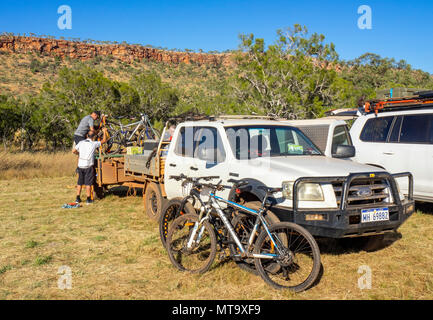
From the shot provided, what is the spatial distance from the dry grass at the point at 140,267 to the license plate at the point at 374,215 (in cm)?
71

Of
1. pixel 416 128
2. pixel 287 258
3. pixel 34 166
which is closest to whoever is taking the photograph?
pixel 287 258

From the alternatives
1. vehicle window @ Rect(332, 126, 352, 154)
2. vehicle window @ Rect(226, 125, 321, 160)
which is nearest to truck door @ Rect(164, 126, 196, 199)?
vehicle window @ Rect(226, 125, 321, 160)

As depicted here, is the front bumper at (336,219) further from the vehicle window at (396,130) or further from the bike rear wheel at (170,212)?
the vehicle window at (396,130)

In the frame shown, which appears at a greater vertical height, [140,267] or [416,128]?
[416,128]

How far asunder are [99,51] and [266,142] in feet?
237

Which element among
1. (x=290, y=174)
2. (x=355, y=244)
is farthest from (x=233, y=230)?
(x=355, y=244)

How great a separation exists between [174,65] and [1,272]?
240 feet

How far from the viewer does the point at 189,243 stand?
4992mm

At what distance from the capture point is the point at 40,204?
33.7 feet

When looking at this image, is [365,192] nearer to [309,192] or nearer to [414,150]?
[309,192]

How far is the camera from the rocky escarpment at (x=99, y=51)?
65.8 meters

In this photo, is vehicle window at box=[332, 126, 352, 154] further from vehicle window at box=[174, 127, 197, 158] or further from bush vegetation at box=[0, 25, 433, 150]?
bush vegetation at box=[0, 25, 433, 150]

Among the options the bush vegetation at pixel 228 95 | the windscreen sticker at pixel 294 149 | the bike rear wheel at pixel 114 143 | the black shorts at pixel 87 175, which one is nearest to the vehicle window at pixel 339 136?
the windscreen sticker at pixel 294 149
